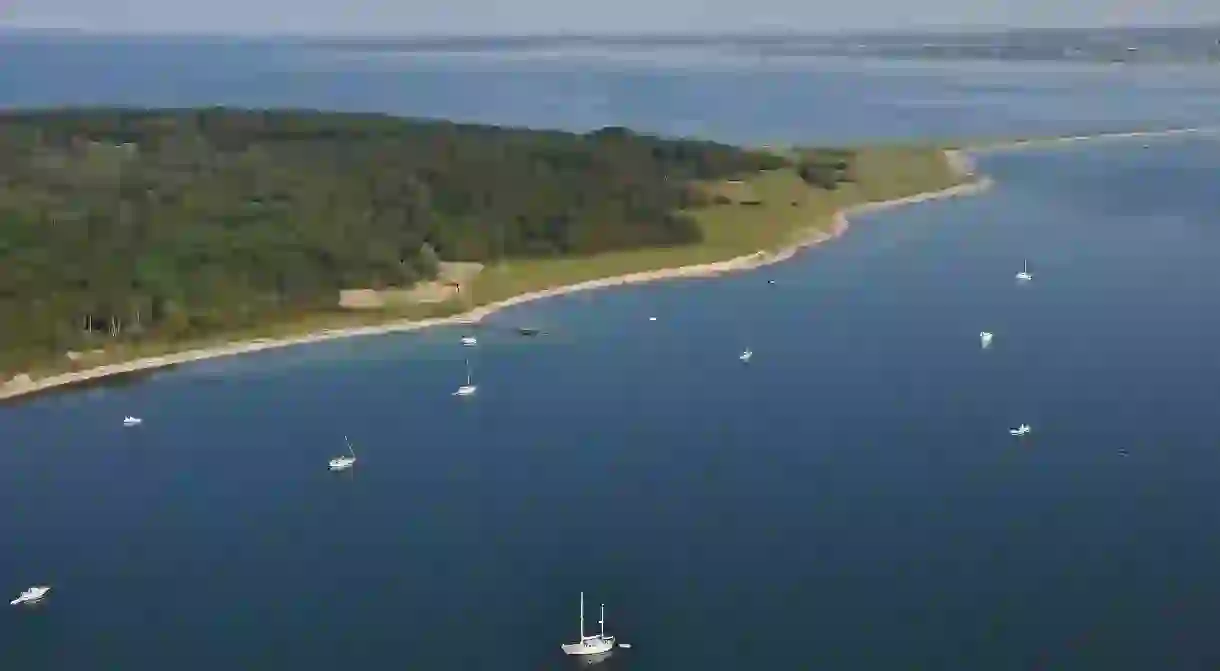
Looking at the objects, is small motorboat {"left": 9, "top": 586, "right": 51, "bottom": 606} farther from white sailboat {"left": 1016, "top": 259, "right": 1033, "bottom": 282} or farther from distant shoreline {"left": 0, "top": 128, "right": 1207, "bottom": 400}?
white sailboat {"left": 1016, "top": 259, "right": 1033, "bottom": 282}

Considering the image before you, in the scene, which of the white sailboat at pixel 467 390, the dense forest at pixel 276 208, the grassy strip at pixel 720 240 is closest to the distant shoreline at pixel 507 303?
the grassy strip at pixel 720 240

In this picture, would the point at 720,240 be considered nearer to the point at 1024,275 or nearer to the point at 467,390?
the point at 1024,275

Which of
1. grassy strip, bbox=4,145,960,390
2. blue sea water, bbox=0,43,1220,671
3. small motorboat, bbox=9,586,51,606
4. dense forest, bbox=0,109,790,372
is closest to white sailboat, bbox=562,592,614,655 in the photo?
blue sea water, bbox=0,43,1220,671

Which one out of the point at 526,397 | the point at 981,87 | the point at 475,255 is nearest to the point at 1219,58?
the point at 981,87

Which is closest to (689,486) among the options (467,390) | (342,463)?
(342,463)

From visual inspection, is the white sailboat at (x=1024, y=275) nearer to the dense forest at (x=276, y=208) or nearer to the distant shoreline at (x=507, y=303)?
the distant shoreline at (x=507, y=303)

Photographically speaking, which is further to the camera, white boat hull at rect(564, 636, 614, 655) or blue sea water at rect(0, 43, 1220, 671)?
blue sea water at rect(0, 43, 1220, 671)

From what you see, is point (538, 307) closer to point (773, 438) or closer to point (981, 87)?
point (773, 438)
